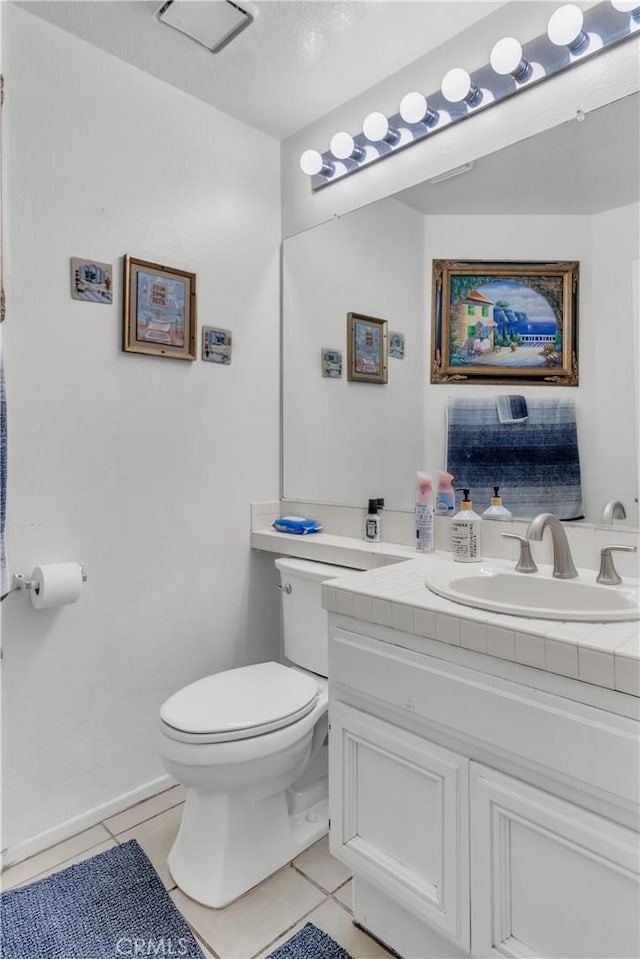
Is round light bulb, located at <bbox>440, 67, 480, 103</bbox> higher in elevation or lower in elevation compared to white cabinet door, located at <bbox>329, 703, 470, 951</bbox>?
higher

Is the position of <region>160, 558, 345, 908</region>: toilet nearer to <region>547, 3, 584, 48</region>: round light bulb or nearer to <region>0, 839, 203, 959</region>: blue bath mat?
<region>0, 839, 203, 959</region>: blue bath mat

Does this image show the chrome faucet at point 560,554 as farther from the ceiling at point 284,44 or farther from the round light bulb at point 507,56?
the ceiling at point 284,44

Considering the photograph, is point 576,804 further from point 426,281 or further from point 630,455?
point 426,281

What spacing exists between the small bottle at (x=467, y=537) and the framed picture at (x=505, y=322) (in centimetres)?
42

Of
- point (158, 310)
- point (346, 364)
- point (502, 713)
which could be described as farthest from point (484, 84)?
point (502, 713)

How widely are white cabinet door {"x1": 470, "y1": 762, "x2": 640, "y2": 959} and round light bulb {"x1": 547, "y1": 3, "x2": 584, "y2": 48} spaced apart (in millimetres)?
1668

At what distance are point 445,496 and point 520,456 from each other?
264mm

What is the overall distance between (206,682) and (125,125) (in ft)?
5.65

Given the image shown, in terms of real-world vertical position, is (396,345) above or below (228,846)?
above

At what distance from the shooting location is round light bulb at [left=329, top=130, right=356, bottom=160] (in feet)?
6.33

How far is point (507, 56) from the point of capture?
1478mm

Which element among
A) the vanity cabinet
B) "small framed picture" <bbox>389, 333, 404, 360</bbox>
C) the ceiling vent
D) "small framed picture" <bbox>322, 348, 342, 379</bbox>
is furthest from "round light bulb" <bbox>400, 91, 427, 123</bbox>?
the vanity cabinet

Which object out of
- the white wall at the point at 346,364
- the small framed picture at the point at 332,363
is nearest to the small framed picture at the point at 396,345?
the white wall at the point at 346,364

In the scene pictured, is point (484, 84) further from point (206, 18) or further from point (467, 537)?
point (467, 537)
